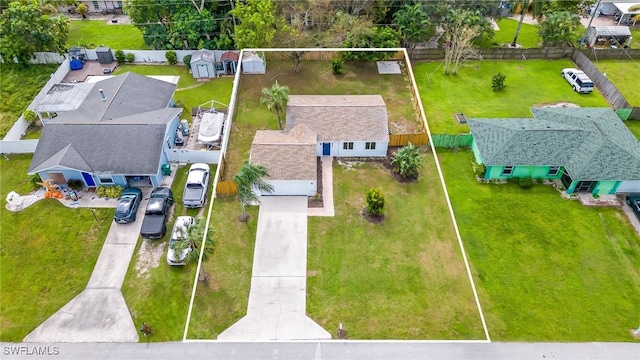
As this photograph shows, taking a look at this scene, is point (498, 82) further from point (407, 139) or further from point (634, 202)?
point (634, 202)

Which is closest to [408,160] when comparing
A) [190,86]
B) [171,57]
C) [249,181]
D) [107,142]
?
[249,181]

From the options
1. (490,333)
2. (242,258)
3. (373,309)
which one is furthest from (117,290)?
(490,333)

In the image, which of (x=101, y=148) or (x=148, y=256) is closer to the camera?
(x=148, y=256)

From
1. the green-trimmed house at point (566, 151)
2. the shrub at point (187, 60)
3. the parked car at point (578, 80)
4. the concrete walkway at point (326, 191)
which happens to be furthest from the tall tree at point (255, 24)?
the parked car at point (578, 80)

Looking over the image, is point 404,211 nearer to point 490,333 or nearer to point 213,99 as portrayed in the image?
point 490,333

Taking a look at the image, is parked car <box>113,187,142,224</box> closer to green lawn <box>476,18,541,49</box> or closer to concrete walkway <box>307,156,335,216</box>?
concrete walkway <box>307,156,335,216</box>

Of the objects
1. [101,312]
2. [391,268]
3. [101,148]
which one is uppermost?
[101,148]
